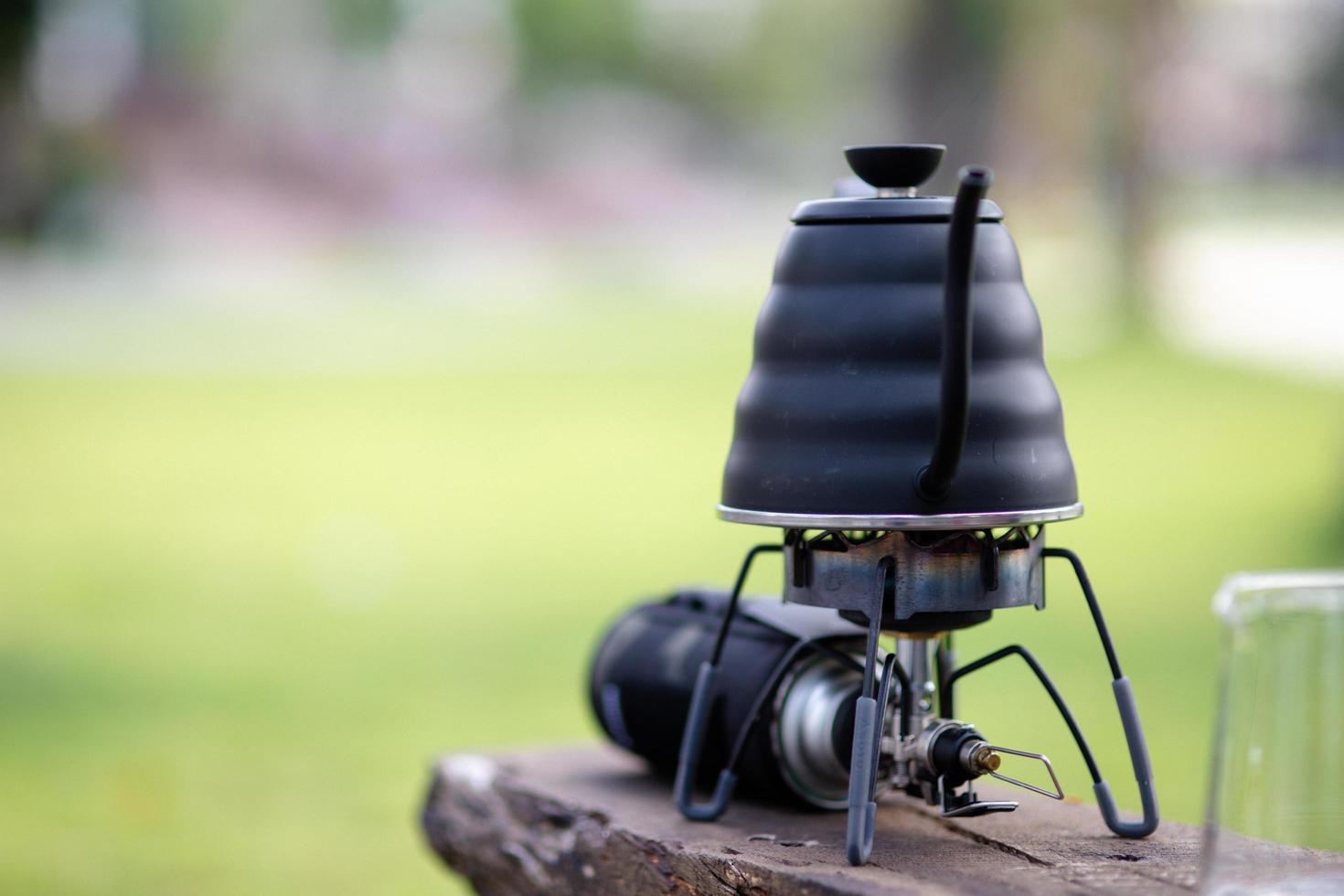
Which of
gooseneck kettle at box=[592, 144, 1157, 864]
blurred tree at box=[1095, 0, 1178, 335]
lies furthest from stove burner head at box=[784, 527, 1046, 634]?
blurred tree at box=[1095, 0, 1178, 335]

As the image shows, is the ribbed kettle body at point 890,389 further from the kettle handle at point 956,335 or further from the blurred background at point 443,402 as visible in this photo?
the blurred background at point 443,402

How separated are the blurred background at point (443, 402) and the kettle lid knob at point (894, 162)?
199cm

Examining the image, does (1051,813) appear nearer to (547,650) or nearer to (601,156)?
(547,650)

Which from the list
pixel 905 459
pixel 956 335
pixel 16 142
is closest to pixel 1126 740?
pixel 905 459

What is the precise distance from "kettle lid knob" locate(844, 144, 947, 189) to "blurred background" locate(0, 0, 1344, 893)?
1992 millimetres

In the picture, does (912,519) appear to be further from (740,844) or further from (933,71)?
(933,71)

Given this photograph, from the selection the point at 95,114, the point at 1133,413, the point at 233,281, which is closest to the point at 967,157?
the point at 1133,413

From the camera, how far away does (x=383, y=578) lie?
837 cm

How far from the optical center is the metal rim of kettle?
1951 mm

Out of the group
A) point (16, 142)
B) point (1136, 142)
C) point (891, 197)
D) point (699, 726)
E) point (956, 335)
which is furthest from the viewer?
point (16, 142)

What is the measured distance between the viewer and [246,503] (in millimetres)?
9891

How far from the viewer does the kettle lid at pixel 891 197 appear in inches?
81.0

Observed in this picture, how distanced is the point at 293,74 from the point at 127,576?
46.9m

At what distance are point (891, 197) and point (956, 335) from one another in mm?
279
